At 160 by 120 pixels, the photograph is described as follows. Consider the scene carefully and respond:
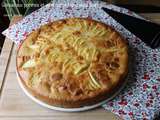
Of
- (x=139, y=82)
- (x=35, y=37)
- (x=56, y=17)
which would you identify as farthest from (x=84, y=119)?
(x=56, y=17)

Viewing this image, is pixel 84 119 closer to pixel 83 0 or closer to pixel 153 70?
pixel 153 70

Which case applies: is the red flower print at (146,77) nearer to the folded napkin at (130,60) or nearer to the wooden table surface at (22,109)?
the folded napkin at (130,60)

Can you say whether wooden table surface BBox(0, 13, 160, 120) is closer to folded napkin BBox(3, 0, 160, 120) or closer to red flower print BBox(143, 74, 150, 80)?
folded napkin BBox(3, 0, 160, 120)

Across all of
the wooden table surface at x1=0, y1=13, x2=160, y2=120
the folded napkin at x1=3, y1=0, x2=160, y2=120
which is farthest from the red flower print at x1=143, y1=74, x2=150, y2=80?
the wooden table surface at x1=0, y1=13, x2=160, y2=120

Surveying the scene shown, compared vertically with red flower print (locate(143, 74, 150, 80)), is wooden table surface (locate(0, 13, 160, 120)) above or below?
below

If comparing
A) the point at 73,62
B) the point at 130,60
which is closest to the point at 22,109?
the point at 73,62

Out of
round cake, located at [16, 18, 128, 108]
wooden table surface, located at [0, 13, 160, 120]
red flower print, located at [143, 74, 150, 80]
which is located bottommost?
wooden table surface, located at [0, 13, 160, 120]
